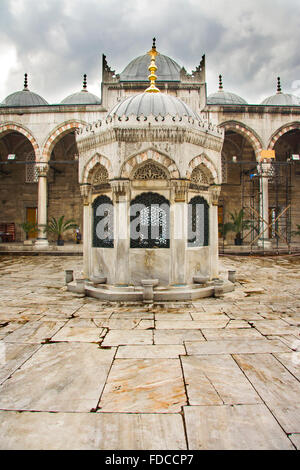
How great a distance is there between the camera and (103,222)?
5.71m

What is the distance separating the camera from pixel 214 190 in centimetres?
589

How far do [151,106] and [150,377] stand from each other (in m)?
4.69

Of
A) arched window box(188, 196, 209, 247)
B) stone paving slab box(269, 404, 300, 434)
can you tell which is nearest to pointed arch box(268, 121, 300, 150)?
arched window box(188, 196, 209, 247)

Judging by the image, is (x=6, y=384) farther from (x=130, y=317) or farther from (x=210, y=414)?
(x=130, y=317)

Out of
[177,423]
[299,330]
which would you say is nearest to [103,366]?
[177,423]

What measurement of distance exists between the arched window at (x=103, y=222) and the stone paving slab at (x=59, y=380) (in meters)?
2.70

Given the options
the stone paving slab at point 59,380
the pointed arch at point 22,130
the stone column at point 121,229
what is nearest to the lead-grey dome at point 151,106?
the stone column at point 121,229

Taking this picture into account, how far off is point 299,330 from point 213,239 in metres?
2.59

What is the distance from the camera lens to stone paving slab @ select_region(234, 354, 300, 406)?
2.15m

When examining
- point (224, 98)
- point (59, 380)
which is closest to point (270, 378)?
point (59, 380)

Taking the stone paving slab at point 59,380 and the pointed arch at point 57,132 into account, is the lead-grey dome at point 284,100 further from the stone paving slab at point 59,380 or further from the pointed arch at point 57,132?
the stone paving slab at point 59,380

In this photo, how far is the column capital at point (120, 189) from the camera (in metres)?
5.11

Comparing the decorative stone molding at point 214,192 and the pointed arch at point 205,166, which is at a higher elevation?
A: the pointed arch at point 205,166

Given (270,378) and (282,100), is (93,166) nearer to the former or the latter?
(270,378)
